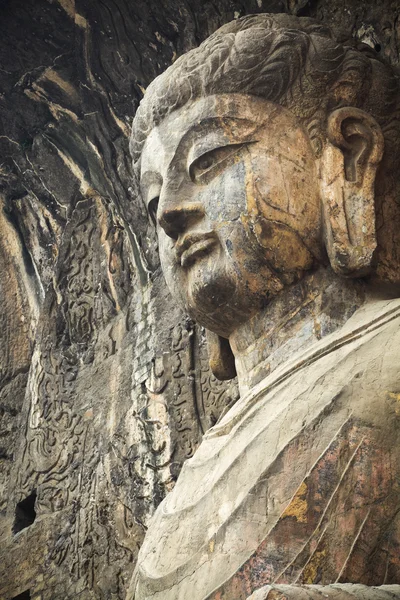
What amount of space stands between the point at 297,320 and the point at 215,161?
65cm

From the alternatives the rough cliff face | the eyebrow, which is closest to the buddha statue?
the eyebrow

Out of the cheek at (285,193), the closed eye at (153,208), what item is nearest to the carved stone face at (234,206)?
the cheek at (285,193)

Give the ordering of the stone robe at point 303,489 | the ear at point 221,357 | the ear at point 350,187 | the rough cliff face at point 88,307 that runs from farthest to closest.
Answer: the rough cliff face at point 88,307 < the ear at point 221,357 < the ear at point 350,187 < the stone robe at point 303,489

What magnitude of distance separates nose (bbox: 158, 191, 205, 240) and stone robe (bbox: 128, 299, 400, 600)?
0.66 metres

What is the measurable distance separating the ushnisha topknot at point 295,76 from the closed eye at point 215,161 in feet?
0.81

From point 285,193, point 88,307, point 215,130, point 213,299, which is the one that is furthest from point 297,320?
point 88,307

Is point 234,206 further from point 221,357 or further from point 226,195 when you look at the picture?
point 221,357

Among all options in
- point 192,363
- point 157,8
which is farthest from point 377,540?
point 157,8

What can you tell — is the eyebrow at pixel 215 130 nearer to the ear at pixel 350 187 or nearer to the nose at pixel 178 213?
the nose at pixel 178 213

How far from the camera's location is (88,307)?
5.94 metres

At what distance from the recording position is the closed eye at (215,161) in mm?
3648

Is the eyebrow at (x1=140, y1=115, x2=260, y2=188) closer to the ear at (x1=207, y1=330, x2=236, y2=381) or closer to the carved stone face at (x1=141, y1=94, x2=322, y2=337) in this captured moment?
the carved stone face at (x1=141, y1=94, x2=322, y2=337)

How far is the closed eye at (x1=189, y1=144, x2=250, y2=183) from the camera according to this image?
365 cm

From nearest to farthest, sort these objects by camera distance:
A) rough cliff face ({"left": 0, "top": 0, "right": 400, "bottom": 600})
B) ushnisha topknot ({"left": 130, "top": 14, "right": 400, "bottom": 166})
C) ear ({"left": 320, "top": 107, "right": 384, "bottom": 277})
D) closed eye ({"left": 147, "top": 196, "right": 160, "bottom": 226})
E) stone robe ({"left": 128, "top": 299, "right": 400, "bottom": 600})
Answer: stone robe ({"left": 128, "top": 299, "right": 400, "bottom": 600}), ear ({"left": 320, "top": 107, "right": 384, "bottom": 277}), ushnisha topknot ({"left": 130, "top": 14, "right": 400, "bottom": 166}), closed eye ({"left": 147, "top": 196, "right": 160, "bottom": 226}), rough cliff face ({"left": 0, "top": 0, "right": 400, "bottom": 600})
